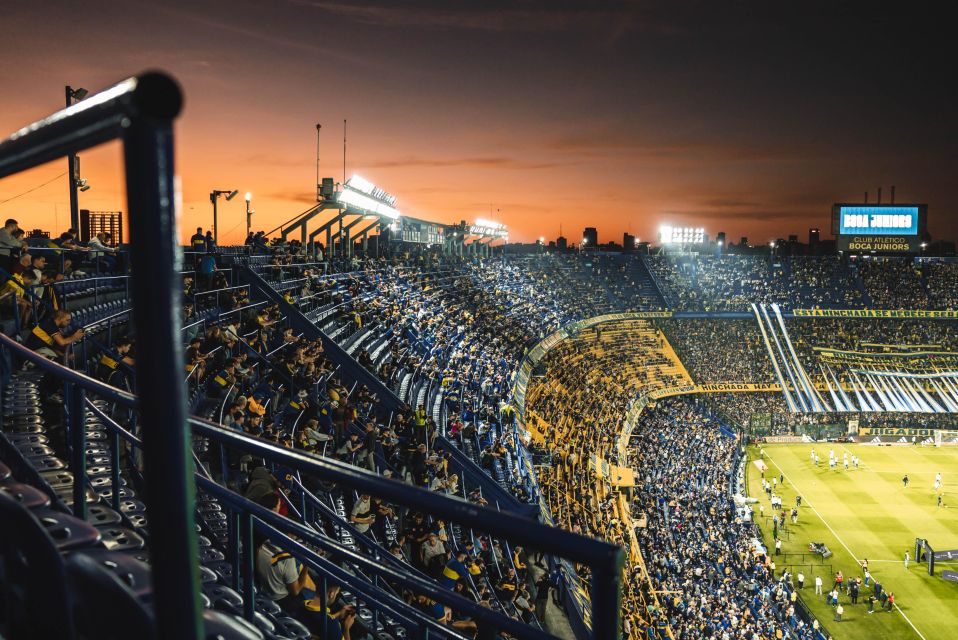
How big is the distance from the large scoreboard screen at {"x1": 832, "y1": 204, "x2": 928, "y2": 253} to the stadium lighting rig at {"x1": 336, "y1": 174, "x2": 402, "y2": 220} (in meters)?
45.0

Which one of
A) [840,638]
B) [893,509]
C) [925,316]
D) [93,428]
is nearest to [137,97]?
[93,428]

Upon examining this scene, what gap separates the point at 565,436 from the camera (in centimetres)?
2988

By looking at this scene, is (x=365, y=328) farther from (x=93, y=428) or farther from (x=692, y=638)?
(x=93, y=428)

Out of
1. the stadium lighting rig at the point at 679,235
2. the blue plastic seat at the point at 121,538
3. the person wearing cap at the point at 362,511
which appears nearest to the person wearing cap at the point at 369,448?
the person wearing cap at the point at 362,511

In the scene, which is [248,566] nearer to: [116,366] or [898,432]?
[116,366]

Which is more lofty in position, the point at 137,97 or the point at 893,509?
the point at 137,97

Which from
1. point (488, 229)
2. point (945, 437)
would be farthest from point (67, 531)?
point (945, 437)

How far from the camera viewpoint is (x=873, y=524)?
31.4 m

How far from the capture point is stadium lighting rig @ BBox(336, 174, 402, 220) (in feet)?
90.5

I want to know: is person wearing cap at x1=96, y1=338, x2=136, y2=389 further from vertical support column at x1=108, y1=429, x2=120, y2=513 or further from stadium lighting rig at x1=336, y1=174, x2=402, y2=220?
stadium lighting rig at x1=336, y1=174, x2=402, y2=220

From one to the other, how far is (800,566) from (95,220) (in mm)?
28703

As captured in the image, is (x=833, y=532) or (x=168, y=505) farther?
(x=833, y=532)

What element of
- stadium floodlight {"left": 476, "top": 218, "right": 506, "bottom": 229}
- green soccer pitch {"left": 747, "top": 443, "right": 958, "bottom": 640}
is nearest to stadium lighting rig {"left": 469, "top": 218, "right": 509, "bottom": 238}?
stadium floodlight {"left": 476, "top": 218, "right": 506, "bottom": 229}

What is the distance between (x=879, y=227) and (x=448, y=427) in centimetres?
5779
